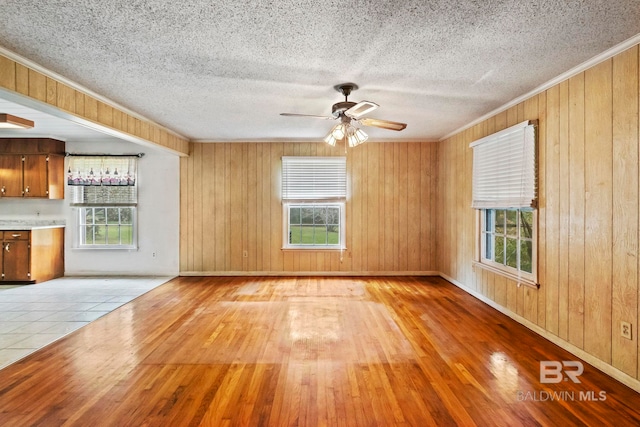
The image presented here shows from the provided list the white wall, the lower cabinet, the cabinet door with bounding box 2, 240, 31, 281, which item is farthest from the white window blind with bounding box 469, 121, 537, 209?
the cabinet door with bounding box 2, 240, 31, 281

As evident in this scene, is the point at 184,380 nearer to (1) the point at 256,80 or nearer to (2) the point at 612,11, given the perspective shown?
(1) the point at 256,80

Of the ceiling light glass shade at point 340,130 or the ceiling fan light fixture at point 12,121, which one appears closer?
the ceiling light glass shade at point 340,130

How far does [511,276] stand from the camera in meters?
3.84

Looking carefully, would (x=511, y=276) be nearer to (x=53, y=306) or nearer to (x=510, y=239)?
(x=510, y=239)

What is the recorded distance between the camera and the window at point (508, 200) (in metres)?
3.47

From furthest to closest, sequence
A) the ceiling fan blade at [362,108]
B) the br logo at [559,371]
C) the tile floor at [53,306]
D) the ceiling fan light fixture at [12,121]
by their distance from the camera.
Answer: the ceiling fan light fixture at [12,121] → the tile floor at [53,306] → the ceiling fan blade at [362,108] → the br logo at [559,371]

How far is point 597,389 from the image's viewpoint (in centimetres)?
234

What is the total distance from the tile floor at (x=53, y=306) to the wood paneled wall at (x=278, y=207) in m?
1.21

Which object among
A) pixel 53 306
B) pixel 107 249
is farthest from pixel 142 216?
pixel 53 306

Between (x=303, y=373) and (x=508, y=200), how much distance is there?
2.93 m

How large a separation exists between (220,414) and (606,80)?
12.0 ft

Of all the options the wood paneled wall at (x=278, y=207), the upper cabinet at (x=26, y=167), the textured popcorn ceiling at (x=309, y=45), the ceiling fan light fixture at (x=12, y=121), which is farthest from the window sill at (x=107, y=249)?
the textured popcorn ceiling at (x=309, y=45)

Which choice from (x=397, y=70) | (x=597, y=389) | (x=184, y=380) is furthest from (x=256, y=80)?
(x=597, y=389)

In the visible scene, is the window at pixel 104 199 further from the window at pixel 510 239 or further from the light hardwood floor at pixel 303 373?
the window at pixel 510 239
